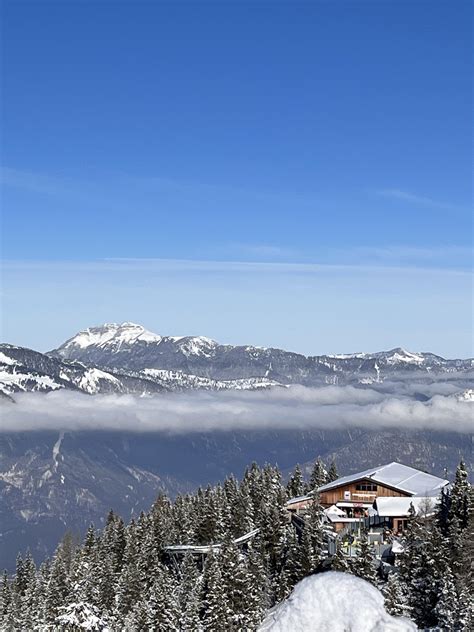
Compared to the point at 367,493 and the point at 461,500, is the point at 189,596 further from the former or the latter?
the point at 367,493

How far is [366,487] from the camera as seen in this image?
105 metres

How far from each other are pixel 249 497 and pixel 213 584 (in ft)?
133

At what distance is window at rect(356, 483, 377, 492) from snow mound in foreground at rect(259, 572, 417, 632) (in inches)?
3016

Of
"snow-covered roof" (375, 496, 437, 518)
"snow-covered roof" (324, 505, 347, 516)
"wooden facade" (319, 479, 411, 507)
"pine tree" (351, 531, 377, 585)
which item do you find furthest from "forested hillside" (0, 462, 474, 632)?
"snow-covered roof" (375, 496, 437, 518)

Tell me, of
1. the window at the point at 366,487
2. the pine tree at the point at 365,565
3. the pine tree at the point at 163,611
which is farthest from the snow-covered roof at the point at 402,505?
the pine tree at the point at 163,611

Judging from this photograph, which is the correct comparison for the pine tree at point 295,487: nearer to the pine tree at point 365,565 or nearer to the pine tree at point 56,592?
the pine tree at point 56,592

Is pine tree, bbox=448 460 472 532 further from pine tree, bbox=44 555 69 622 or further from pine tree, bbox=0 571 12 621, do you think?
pine tree, bbox=0 571 12 621

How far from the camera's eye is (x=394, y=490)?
4117 inches

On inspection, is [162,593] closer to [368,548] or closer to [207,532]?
[368,548]

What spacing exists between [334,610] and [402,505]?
67.1m

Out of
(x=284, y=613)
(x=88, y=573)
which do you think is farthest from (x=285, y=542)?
(x=284, y=613)

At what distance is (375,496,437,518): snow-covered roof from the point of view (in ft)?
300

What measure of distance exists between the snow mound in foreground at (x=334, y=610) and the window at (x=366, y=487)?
76.6 m

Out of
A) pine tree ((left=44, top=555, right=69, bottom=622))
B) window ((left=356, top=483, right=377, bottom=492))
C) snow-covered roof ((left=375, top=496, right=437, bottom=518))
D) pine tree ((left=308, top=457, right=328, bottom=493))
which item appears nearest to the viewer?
pine tree ((left=44, top=555, right=69, bottom=622))
